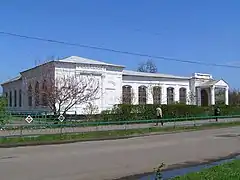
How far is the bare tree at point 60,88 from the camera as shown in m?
38.8

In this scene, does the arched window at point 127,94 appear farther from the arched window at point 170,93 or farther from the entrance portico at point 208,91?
the entrance portico at point 208,91

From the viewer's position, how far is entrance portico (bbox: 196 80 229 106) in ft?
220

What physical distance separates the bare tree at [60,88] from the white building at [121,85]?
0.26m

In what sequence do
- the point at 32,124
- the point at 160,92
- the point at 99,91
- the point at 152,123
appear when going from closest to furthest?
the point at 32,124
the point at 152,123
the point at 99,91
the point at 160,92

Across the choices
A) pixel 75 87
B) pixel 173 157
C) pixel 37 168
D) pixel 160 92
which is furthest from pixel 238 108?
pixel 37 168

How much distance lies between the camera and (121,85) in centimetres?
5594

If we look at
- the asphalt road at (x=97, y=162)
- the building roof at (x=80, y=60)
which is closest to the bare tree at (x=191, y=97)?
the building roof at (x=80, y=60)

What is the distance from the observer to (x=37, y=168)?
1155cm

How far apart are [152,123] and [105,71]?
22038mm

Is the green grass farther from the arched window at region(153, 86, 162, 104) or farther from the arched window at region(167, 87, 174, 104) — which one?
the arched window at region(167, 87, 174, 104)

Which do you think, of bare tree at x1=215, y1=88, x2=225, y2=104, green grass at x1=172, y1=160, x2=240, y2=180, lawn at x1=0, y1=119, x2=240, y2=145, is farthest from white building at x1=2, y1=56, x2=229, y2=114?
green grass at x1=172, y1=160, x2=240, y2=180

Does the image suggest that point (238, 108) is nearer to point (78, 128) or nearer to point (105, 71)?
point (105, 71)

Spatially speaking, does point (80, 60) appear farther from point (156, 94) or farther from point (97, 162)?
point (97, 162)

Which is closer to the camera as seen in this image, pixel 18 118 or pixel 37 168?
pixel 37 168
